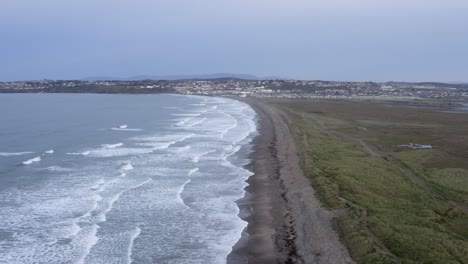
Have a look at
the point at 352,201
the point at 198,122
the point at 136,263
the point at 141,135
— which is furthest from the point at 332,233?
the point at 198,122

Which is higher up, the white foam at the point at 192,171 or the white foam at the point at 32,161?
the white foam at the point at 32,161

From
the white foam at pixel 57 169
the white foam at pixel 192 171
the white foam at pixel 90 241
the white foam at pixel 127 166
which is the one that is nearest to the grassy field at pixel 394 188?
the white foam at pixel 192 171

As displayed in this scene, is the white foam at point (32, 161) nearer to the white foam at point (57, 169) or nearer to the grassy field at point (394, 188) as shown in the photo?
the white foam at point (57, 169)

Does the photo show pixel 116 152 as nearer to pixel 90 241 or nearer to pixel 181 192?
pixel 181 192

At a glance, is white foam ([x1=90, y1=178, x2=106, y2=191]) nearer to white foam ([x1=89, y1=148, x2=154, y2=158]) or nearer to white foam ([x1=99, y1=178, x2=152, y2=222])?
white foam ([x1=99, y1=178, x2=152, y2=222])

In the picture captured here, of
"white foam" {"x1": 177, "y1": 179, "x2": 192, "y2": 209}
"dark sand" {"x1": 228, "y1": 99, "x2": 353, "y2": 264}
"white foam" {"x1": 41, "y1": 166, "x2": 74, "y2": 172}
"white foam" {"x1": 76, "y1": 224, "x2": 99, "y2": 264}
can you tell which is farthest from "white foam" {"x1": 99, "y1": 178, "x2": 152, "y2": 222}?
"white foam" {"x1": 41, "y1": 166, "x2": 74, "y2": 172}

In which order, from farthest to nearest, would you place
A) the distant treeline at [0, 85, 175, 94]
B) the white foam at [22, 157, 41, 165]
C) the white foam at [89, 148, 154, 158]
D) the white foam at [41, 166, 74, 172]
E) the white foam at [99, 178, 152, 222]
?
1. the distant treeline at [0, 85, 175, 94]
2. the white foam at [89, 148, 154, 158]
3. the white foam at [22, 157, 41, 165]
4. the white foam at [41, 166, 74, 172]
5. the white foam at [99, 178, 152, 222]
